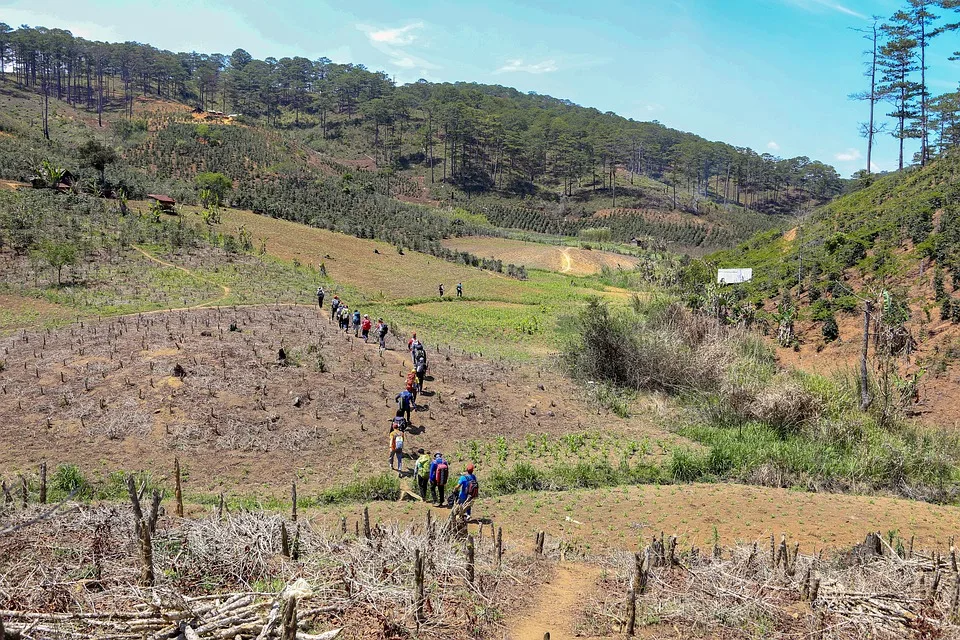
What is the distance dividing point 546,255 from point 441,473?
4929 cm

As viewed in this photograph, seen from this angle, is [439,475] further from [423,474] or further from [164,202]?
[164,202]

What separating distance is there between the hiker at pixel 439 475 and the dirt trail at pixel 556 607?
12.8 ft

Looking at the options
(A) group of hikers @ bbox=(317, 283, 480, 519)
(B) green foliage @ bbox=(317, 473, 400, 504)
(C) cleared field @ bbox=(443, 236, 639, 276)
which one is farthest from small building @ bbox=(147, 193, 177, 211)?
(B) green foliage @ bbox=(317, 473, 400, 504)

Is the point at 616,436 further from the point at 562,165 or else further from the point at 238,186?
the point at 562,165

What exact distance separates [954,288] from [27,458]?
3077 cm

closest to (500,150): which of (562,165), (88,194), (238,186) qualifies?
(562,165)

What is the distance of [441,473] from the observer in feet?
43.0

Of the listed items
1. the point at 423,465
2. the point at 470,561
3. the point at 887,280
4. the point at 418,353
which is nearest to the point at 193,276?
the point at 418,353

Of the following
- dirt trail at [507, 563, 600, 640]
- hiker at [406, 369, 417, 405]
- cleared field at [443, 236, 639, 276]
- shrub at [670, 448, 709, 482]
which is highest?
cleared field at [443, 236, 639, 276]

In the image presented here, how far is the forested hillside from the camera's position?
89.0 metres

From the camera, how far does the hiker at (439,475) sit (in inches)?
516

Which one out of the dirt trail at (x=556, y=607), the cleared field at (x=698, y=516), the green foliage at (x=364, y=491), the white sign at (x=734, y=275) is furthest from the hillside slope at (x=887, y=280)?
the green foliage at (x=364, y=491)

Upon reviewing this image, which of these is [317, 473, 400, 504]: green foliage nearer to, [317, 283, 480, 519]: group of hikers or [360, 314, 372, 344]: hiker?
[317, 283, 480, 519]: group of hikers

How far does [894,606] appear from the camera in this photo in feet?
23.5
